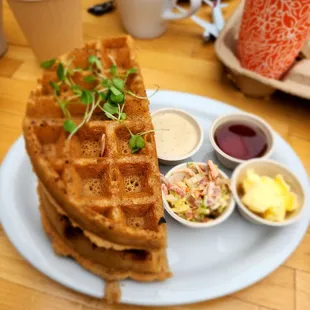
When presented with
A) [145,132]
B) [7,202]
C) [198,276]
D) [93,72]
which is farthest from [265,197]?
[7,202]

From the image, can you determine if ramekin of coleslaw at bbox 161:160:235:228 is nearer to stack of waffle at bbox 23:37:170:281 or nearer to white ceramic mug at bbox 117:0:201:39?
stack of waffle at bbox 23:37:170:281

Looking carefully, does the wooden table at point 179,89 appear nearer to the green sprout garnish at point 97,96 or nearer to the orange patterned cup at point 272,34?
the orange patterned cup at point 272,34

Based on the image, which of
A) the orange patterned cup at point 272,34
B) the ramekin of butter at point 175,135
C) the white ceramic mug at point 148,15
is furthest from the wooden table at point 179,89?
the ramekin of butter at point 175,135

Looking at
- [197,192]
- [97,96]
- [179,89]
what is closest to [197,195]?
[197,192]

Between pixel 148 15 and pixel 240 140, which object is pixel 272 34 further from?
pixel 148 15

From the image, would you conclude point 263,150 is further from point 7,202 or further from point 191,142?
point 7,202
